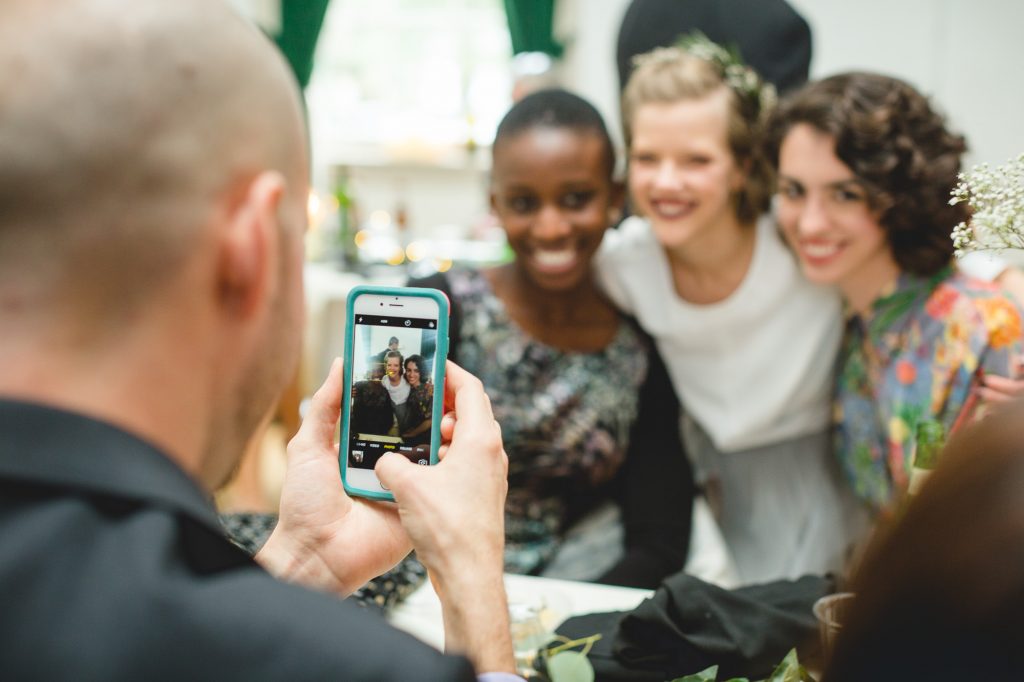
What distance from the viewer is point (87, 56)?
0.41 metres

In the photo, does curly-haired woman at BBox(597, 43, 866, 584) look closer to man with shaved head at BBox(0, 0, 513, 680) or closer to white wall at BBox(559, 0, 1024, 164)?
white wall at BBox(559, 0, 1024, 164)

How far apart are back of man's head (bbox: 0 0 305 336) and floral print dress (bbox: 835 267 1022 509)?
73cm

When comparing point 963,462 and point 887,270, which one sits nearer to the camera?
point 963,462

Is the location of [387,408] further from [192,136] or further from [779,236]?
[779,236]

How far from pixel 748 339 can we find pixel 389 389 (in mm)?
825

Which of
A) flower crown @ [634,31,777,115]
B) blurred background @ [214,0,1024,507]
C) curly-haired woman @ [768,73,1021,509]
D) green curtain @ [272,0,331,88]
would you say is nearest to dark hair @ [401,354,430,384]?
curly-haired woman @ [768,73,1021,509]

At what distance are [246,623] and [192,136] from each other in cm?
24

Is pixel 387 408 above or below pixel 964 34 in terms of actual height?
below

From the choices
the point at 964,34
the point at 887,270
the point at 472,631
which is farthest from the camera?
the point at 964,34

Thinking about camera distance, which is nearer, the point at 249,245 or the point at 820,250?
the point at 249,245

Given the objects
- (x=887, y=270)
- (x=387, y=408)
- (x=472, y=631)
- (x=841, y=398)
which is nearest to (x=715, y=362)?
(x=841, y=398)

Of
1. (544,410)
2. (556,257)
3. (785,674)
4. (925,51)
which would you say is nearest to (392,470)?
(785,674)

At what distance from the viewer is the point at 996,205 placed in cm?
67

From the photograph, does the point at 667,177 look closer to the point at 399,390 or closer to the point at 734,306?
the point at 734,306
